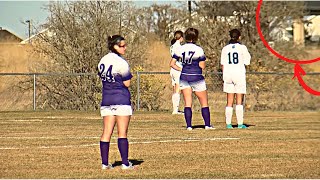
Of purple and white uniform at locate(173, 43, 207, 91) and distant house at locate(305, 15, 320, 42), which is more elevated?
distant house at locate(305, 15, 320, 42)

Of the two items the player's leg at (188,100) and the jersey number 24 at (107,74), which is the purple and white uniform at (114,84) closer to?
the jersey number 24 at (107,74)

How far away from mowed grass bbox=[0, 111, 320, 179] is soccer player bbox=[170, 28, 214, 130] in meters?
0.61

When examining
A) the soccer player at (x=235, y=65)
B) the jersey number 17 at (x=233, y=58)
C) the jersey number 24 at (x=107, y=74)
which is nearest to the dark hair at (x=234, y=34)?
the soccer player at (x=235, y=65)

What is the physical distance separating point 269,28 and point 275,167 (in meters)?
31.7

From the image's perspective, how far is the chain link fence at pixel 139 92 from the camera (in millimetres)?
29703

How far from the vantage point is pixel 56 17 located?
103 ft

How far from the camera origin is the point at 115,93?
41.0ft

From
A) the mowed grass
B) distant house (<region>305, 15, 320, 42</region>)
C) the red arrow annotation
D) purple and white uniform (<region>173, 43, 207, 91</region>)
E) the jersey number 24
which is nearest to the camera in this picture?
the mowed grass

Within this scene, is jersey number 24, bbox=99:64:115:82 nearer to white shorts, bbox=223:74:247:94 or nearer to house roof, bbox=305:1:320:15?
white shorts, bbox=223:74:247:94

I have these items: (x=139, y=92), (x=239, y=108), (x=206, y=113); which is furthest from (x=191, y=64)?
(x=139, y=92)

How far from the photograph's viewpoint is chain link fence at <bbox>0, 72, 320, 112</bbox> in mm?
29703

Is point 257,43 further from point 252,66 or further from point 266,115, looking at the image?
point 266,115

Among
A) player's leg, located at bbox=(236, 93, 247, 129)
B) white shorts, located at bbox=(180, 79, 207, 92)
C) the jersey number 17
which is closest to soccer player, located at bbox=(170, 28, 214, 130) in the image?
white shorts, located at bbox=(180, 79, 207, 92)

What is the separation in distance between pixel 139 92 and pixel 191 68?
10.7 meters
